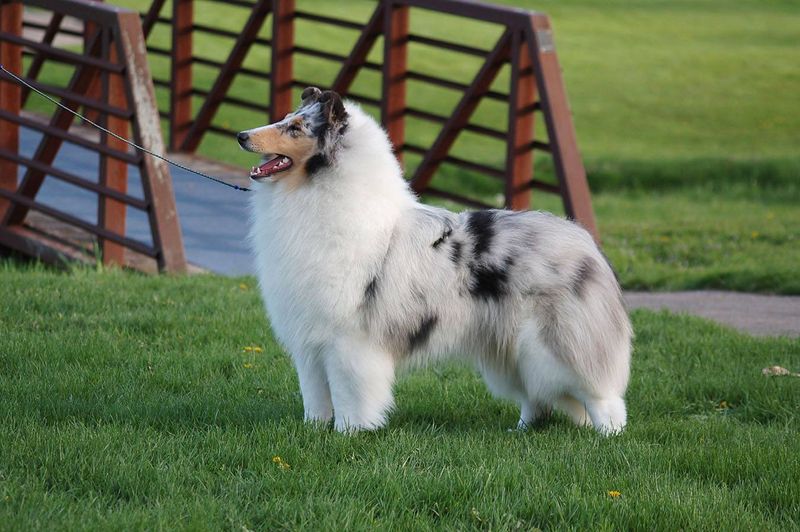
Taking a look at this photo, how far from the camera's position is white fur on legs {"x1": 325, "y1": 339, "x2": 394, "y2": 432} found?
489cm

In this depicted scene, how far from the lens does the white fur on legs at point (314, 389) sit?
5020 mm

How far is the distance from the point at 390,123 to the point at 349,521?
23.2 feet

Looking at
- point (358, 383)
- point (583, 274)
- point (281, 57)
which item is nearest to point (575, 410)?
point (583, 274)

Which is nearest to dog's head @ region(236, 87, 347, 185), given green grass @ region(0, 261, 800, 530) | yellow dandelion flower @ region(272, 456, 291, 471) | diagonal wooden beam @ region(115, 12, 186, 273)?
green grass @ region(0, 261, 800, 530)

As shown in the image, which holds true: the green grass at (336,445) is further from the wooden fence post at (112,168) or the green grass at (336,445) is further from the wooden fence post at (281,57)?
the wooden fence post at (281,57)

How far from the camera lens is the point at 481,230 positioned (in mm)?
5074

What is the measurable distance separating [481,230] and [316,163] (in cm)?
77

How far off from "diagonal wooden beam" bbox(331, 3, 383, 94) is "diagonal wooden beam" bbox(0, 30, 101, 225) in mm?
2572

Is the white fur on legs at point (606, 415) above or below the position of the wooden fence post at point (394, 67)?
below

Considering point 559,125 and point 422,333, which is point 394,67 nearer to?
point 559,125

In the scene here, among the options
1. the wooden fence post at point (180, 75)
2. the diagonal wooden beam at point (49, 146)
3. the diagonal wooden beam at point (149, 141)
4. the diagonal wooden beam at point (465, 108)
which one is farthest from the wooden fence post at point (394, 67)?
the wooden fence post at point (180, 75)

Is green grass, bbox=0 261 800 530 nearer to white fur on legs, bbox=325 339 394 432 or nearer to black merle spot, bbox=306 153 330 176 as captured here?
white fur on legs, bbox=325 339 394 432

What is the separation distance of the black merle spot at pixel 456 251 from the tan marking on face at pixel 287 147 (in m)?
0.70

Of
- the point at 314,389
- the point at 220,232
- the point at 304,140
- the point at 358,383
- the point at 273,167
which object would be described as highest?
the point at 304,140
